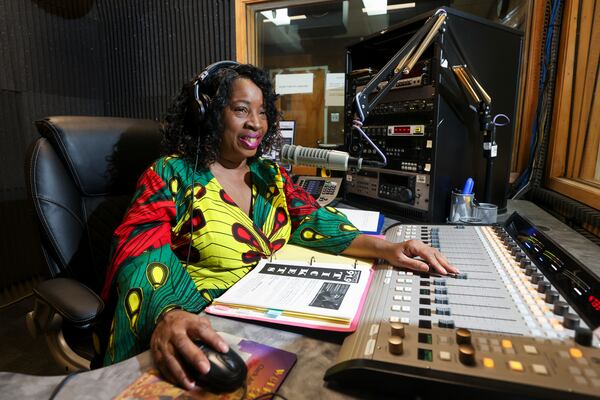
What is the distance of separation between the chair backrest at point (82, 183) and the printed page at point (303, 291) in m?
0.55

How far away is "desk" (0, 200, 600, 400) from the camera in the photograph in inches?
17.3

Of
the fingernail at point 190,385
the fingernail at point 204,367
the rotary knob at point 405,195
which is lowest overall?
the fingernail at point 190,385

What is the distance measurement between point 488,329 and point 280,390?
0.29m

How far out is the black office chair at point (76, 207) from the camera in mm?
858

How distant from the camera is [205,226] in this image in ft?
3.08

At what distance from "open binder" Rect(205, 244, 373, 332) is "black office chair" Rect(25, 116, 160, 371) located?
0.35 m

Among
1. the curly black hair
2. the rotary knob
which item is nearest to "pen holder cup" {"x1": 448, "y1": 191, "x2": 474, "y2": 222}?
the rotary knob

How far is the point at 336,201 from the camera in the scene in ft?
5.34

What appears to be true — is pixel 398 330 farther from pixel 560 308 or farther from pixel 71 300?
pixel 71 300

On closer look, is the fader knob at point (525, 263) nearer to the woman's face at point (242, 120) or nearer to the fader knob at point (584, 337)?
the fader knob at point (584, 337)

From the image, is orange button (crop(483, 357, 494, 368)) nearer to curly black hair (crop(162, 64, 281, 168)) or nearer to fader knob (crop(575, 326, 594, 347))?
fader knob (crop(575, 326, 594, 347))

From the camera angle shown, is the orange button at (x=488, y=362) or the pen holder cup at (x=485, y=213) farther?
the pen holder cup at (x=485, y=213)

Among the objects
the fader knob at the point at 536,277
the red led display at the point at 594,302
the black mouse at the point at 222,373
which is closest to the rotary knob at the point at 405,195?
the fader knob at the point at 536,277

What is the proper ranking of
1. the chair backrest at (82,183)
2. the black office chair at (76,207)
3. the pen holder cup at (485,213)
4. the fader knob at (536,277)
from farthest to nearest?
the pen holder cup at (485,213) → the chair backrest at (82,183) → the black office chair at (76,207) → the fader knob at (536,277)
